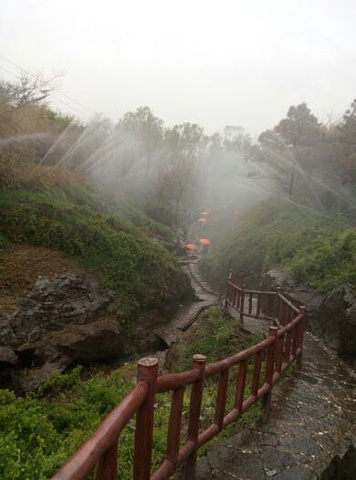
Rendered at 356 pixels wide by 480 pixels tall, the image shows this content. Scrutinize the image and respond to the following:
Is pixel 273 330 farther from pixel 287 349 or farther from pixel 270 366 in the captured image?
pixel 287 349

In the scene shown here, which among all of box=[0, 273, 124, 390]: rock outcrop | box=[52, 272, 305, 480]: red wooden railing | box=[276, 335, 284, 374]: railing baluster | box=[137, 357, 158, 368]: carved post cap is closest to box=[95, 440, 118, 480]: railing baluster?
box=[52, 272, 305, 480]: red wooden railing

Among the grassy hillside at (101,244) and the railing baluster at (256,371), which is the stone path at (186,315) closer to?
the grassy hillside at (101,244)

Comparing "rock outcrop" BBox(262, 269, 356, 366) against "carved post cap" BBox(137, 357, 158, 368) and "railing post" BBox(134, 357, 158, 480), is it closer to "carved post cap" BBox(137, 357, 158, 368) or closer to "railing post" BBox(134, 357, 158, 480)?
"railing post" BBox(134, 357, 158, 480)

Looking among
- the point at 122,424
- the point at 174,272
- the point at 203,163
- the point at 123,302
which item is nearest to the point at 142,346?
the point at 123,302

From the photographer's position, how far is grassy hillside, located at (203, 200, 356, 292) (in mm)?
13078

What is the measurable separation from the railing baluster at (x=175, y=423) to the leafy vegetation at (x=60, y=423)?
106cm

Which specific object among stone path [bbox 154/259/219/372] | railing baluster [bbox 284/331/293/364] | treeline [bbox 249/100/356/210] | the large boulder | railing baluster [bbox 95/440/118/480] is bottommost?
stone path [bbox 154/259/219/372]

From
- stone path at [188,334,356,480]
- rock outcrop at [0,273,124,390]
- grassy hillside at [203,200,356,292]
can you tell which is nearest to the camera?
stone path at [188,334,356,480]

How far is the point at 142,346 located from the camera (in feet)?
49.4

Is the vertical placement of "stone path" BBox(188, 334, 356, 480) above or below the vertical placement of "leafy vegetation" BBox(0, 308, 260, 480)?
above

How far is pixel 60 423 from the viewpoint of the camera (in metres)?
6.57

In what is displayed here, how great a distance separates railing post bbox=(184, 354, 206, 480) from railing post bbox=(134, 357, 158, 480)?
94 cm

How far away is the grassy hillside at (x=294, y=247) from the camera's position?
13078 millimetres

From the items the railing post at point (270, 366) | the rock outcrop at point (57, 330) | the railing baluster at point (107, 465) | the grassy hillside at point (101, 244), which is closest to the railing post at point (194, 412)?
the railing baluster at point (107, 465)
